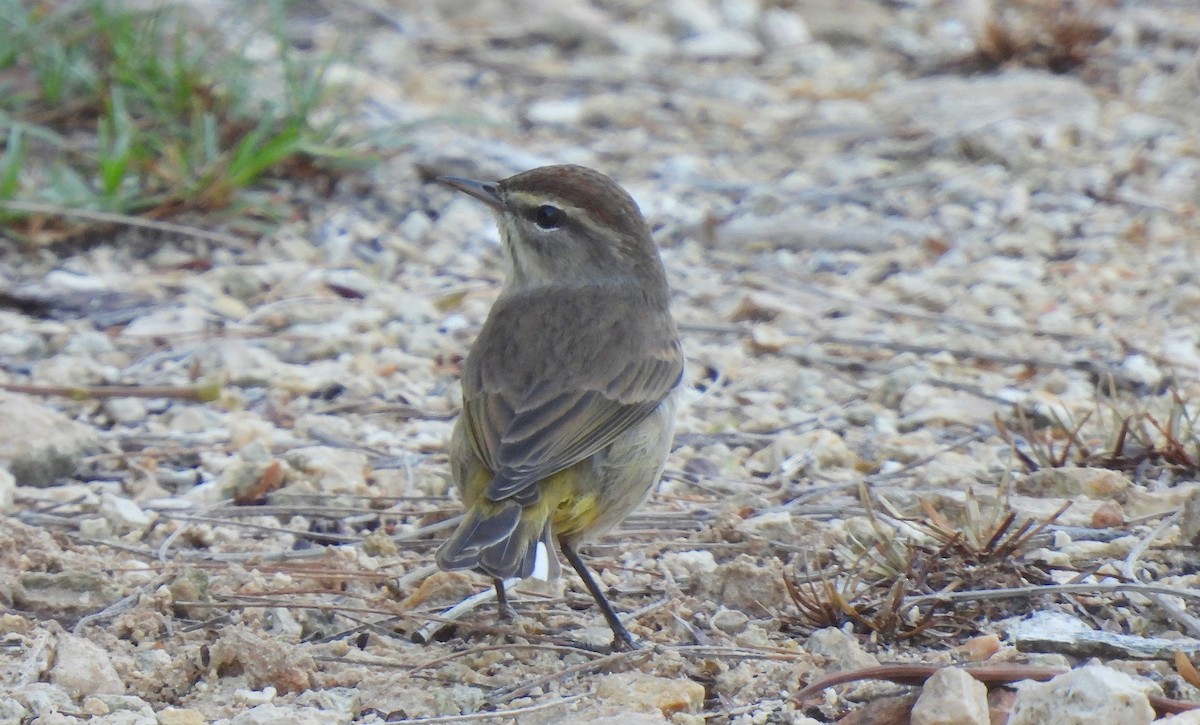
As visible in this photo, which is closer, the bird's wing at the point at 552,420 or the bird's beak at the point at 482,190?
the bird's wing at the point at 552,420

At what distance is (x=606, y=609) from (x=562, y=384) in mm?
912

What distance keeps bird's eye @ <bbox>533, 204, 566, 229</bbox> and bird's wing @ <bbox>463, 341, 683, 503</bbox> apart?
73cm

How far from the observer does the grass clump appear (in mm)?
8531

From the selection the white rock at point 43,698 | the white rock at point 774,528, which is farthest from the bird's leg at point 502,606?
the white rock at point 43,698

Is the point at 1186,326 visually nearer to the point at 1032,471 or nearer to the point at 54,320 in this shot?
the point at 1032,471

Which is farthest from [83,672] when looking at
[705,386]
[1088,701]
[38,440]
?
[705,386]

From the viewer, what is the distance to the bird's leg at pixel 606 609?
4742mm

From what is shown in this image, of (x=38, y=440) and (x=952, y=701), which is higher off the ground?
(x=952, y=701)

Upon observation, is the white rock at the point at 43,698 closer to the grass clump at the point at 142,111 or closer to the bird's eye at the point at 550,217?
the bird's eye at the point at 550,217

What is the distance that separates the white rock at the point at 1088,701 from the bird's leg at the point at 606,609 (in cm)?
125

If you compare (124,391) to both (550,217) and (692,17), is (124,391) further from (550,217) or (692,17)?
(692,17)

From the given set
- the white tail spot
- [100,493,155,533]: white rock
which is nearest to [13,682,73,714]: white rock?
the white tail spot

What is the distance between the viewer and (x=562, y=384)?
216 inches

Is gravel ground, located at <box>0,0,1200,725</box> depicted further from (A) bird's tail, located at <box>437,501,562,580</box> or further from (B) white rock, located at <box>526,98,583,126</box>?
(A) bird's tail, located at <box>437,501,562,580</box>
